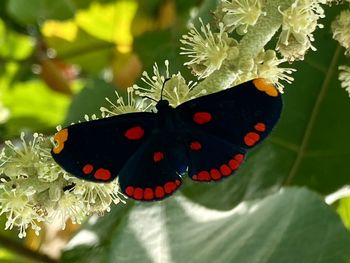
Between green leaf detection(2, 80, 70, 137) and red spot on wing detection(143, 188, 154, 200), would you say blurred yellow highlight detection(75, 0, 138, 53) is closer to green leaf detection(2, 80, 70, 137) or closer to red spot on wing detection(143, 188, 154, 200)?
green leaf detection(2, 80, 70, 137)

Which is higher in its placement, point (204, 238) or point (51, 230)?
point (51, 230)

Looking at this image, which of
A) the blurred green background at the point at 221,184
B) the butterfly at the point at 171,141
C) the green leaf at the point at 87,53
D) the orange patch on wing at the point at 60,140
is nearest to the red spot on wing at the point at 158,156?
the butterfly at the point at 171,141

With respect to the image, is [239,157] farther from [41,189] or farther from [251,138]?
[41,189]

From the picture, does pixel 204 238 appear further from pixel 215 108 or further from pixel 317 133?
pixel 215 108

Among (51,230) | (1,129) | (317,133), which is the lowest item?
(317,133)

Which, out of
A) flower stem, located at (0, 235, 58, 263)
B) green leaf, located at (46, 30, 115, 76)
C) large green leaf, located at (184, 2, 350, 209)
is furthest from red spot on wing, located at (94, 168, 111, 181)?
green leaf, located at (46, 30, 115, 76)

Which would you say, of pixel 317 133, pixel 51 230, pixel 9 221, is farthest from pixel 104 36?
pixel 9 221

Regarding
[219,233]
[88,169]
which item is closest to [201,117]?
[88,169]
